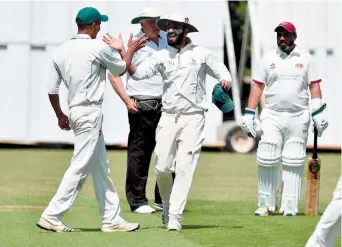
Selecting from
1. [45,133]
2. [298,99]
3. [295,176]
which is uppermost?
[298,99]

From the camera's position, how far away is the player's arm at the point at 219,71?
11.4 meters

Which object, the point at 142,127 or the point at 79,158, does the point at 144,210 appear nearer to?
the point at 142,127

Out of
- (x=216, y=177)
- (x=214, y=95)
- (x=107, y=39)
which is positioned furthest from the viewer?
(x=216, y=177)

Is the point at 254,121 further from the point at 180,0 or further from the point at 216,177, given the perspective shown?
the point at 180,0

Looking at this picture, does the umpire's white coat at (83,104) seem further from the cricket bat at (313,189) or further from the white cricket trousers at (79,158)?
the cricket bat at (313,189)

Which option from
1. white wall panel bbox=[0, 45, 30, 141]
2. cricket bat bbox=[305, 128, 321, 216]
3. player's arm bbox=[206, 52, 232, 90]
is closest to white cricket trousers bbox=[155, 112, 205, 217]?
player's arm bbox=[206, 52, 232, 90]

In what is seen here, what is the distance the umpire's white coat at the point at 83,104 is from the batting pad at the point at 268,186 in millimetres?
2831

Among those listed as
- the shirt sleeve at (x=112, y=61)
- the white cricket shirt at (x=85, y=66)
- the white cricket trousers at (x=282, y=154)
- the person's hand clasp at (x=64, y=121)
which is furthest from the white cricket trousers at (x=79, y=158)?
the white cricket trousers at (x=282, y=154)

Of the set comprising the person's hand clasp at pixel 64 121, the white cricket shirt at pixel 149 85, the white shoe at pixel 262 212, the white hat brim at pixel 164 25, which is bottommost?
the white shoe at pixel 262 212

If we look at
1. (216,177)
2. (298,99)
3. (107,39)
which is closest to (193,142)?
(107,39)

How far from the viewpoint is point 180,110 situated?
11406mm

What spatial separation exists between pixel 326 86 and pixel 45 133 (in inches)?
255

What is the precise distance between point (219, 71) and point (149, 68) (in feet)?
2.22

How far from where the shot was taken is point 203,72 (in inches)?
456
